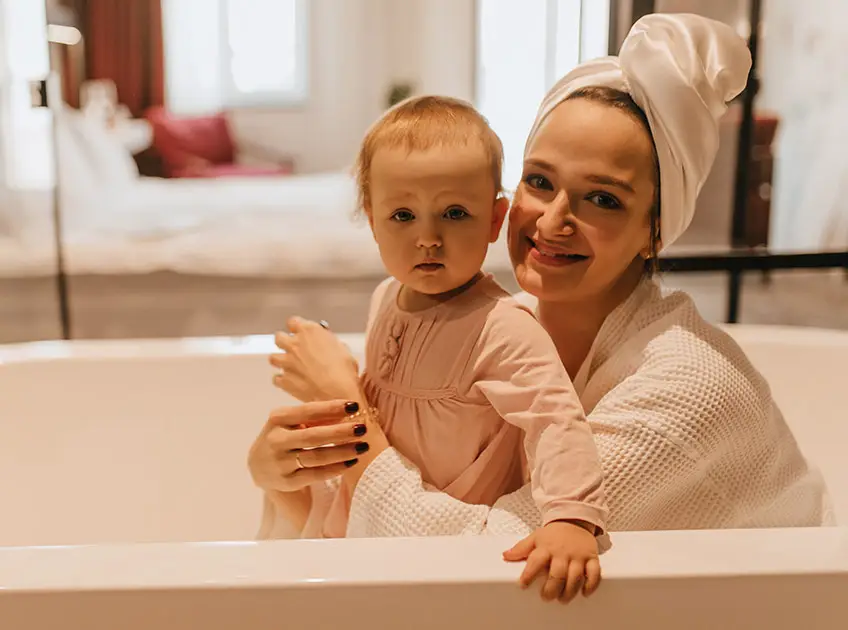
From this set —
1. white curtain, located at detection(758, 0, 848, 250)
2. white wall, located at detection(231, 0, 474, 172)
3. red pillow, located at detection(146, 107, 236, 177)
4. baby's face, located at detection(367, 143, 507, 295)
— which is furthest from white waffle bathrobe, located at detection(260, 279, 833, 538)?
red pillow, located at detection(146, 107, 236, 177)

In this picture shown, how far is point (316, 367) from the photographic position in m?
1.11

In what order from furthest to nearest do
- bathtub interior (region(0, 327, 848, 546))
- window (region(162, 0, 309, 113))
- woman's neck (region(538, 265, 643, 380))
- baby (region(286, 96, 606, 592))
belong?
window (region(162, 0, 309, 113)) → bathtub interior (region(0, 327, 848, 546)) → woman's neck (region(538, 265, 643, 380)) → baby (region(286, 96, 606, 592))

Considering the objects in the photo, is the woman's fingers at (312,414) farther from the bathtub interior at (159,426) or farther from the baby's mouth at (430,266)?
the bathtub interior at (159,426)

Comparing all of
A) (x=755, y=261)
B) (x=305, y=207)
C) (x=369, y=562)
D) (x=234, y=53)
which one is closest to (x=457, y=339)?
(x=369, y=562)

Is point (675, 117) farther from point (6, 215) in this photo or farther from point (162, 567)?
point (6, 215)

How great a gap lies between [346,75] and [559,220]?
4.46 m

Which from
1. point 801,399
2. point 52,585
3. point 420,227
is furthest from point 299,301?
point 52,585

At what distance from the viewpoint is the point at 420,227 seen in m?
0.98

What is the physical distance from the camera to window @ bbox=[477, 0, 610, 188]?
2373 mm

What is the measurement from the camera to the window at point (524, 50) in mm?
2373

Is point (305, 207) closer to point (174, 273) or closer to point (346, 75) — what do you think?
point (174, 273)

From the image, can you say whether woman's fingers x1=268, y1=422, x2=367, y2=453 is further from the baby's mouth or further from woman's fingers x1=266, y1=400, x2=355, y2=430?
the baby's mouth

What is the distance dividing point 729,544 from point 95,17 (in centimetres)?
490

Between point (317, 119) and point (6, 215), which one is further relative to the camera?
point (317, 119)
